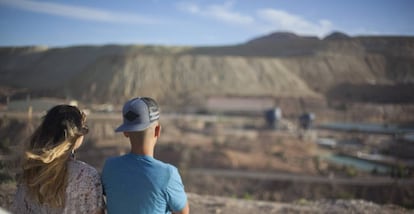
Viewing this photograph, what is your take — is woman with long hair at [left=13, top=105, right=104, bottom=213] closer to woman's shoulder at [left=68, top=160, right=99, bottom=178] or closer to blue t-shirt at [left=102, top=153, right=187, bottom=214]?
woman's shoulder at [left=68, top=160, right=99, bottom=178]

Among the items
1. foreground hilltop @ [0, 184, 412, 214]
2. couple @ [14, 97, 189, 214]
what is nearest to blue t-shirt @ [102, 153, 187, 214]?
couple @ [14, 97, 189, 214]

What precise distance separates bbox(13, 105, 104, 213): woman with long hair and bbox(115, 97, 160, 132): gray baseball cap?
11.4 inches

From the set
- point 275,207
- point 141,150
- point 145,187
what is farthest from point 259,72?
point 145,187

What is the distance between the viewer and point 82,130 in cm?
281

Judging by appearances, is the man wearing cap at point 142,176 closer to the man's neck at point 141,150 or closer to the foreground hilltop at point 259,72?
the man's neck at point 141,150

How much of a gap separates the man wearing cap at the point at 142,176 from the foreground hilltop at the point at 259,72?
44692 mm

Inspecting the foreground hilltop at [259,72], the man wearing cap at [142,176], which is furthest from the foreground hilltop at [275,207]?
the foreground hilltop at [259,72]

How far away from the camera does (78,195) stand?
9.10 feet

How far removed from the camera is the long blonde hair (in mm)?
2674

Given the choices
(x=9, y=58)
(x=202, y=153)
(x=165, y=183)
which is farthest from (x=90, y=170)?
(x=202, y=153)

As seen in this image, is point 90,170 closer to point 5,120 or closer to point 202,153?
point 5,120

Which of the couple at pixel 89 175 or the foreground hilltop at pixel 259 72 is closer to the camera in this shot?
the couple at pixel 89 175

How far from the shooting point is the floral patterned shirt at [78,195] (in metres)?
2.76

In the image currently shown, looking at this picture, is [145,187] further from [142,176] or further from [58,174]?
[58,174]
